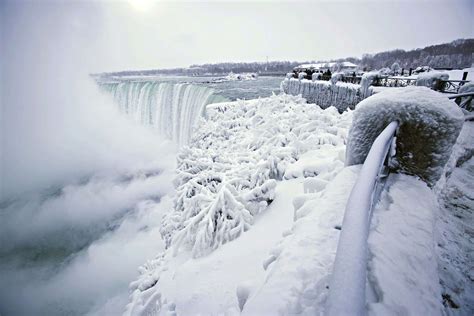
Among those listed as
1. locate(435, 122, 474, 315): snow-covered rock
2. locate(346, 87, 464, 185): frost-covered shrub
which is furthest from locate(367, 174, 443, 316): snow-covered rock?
locate(346, 87, 464, 185): frost-covered shrub

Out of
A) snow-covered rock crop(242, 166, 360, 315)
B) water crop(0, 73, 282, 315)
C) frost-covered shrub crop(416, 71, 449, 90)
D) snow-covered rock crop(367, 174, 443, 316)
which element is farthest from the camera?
water crop(0, 73, 282, 315)

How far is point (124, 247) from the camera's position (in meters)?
13.9

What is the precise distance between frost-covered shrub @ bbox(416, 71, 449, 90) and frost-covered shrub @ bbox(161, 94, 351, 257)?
332 centimetres

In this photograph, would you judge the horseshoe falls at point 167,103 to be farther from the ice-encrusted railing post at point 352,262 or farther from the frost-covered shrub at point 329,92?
the ice-encrusted railing post at point 352,262

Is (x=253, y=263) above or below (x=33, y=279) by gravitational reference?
above

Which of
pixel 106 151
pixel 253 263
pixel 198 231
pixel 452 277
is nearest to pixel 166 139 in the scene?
pixel 106 151

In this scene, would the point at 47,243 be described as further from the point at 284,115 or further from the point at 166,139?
the point at 284,115

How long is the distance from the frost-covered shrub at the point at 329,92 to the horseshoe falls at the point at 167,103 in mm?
7419

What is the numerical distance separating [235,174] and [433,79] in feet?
27.9

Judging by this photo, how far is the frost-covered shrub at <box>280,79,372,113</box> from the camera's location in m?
13.2

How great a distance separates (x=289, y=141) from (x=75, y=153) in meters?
34.7

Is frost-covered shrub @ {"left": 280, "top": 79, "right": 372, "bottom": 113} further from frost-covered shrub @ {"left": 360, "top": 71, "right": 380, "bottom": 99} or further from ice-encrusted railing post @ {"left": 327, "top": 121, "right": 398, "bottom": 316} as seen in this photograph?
ice-encrusted railing post @ {"left": 327, "top": 121, "right": 398, "bottom": 316}

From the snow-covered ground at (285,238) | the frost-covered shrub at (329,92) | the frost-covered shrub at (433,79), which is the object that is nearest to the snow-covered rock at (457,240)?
the snow-covered ground at (285,238)

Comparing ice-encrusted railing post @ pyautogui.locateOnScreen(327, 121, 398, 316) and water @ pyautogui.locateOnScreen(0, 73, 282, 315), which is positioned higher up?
ice-encrusted railing post @ pyautogui.locateOnScreen(327, 121, 398, 316)
